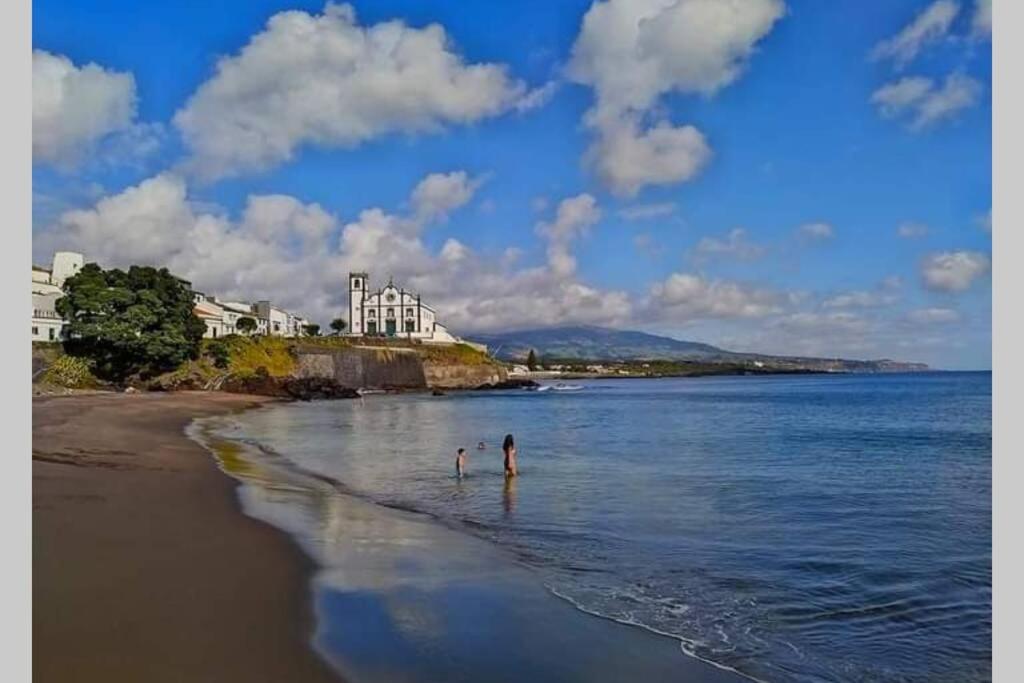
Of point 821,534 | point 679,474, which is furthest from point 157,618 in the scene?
point 679,474

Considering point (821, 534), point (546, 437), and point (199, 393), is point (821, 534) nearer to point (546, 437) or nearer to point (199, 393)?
point (546, 437)

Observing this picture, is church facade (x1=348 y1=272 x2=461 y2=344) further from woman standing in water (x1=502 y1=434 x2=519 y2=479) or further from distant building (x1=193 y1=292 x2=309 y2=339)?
woman standing in water (x1=502 y1=434 x2=519 y2=479)

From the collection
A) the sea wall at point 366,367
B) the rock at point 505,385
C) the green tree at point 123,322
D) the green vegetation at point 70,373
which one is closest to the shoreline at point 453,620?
the green vegetation at point 70,373

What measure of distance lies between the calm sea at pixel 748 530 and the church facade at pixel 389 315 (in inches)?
4378

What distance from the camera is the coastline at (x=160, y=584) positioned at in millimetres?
6267

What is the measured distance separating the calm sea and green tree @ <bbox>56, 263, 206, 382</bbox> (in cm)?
3436

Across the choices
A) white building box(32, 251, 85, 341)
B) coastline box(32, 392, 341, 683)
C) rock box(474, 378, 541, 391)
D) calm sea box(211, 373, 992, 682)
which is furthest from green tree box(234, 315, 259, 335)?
coastline box(32, 392, 341, 683)

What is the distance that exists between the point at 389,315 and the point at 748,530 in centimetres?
13677

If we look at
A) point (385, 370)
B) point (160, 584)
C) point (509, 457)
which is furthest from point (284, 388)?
point (160, 584)

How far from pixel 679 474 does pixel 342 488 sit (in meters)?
9.70

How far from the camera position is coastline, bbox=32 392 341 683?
627cm

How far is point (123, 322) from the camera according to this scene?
63.4m

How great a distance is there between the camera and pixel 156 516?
1235 centimetres

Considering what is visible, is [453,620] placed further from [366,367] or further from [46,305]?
[366,367]
